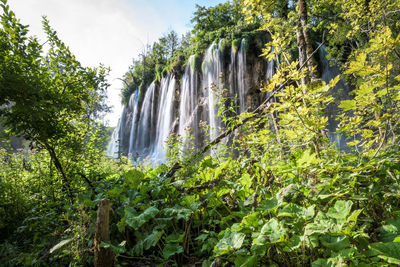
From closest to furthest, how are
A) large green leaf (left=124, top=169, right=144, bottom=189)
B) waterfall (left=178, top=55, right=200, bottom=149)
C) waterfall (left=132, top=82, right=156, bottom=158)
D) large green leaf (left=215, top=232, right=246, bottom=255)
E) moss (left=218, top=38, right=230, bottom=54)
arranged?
large green leaf (left=215, top=232, right=246, bottom=255)
large green leaf (left=124, top=169, right=144, bottom=189)
moss (left=218, top=38, right=230, bottom=54)
waterfall (left=178, top=55, right=200, bottom=149)
waterfall (left=132, top=82, right=156, bottom=158)

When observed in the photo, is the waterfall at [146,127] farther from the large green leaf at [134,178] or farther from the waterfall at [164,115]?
the large green leaf at [134,178]

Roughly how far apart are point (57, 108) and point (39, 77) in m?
0.35

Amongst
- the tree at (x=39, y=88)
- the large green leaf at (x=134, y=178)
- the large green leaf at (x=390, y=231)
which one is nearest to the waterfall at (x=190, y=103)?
the tree at (x=39, y=88)

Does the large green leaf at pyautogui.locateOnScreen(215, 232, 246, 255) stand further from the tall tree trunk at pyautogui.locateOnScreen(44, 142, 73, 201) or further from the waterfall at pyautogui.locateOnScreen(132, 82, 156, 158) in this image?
the waterfall at pyautogui.locateOnScreen(132, 82, 156, 158)

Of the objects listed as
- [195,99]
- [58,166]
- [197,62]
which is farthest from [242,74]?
[58,166]

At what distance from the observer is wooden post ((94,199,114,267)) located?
1.11 m

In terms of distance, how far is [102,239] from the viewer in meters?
1.15

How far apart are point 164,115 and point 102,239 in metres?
13.5

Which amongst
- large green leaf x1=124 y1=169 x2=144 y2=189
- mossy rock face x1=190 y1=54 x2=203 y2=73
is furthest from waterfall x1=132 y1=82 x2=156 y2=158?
large green leaf x1=124 y1=169 x2=144 y2=189

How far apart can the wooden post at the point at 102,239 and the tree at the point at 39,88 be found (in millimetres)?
Result: 1424

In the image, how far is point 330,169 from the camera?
966 mm

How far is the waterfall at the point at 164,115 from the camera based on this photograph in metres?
13.8

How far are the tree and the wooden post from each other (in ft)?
4.67

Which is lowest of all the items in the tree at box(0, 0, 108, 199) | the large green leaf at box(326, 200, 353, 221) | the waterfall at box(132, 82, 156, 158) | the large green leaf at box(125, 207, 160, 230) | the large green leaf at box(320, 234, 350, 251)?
the large green leaf at box(320, 234, 350, 251)
